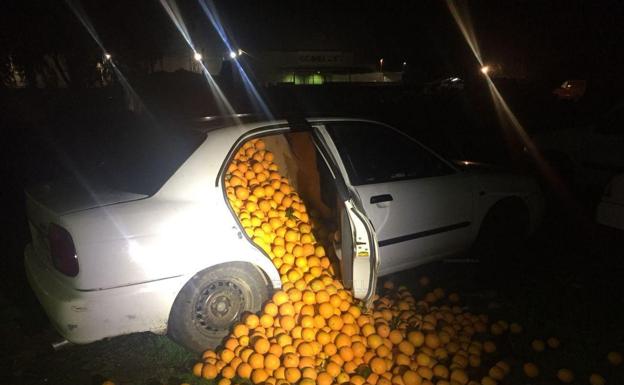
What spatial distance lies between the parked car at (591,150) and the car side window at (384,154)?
3731 mm

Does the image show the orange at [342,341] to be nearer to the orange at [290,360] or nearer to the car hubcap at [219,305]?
the orange at [290,360]

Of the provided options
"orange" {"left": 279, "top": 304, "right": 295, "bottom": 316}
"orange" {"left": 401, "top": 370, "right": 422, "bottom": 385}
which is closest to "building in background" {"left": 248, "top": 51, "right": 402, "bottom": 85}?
"orange" {"left": 279, "top": 304, "right": 295, "bottom": 316}

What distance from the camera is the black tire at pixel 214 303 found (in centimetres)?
296

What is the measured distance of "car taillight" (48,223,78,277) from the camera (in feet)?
8.64

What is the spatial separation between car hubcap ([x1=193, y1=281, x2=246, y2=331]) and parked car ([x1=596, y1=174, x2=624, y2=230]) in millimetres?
3445

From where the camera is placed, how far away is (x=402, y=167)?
388 centimetres

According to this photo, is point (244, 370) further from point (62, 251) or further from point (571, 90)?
point (571, 90)

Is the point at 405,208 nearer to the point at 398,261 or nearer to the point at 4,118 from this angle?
the point at 398,261

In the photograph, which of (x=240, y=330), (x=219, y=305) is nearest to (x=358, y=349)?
(x=240, y=330)

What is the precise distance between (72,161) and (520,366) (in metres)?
9.62

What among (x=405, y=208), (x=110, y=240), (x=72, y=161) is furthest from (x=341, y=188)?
(x=72, y=161)

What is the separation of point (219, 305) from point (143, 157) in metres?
1.24

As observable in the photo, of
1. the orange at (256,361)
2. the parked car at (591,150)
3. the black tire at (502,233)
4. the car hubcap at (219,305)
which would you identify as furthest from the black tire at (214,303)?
the parked car at (591,150)

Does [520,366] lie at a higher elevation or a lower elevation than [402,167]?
lower
